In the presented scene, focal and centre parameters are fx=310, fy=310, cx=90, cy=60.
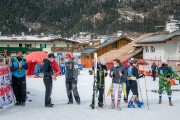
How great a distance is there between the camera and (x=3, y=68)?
31.7 feet

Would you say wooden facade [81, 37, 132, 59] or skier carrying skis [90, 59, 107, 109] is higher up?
wooden facade [81, 37, 132, 59]

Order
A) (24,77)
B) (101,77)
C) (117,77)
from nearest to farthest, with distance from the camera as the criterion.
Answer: (117,77), (101,77), (24,77)

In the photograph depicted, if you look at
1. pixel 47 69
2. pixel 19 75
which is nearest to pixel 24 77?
pixel 19 75

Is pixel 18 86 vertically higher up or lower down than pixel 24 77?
lower down

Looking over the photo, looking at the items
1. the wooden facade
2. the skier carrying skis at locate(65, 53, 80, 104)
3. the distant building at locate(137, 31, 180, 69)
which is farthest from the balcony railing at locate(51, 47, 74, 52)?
the skier carrying skis at locate(65, 53, 80, 104)

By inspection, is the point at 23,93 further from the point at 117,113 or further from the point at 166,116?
the point at 166,116

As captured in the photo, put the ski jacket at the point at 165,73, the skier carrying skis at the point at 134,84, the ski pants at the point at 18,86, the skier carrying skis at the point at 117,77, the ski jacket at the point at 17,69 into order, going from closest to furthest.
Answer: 1. the skier carrying skis at the point at 117,77
2. the ski jacket at the point at 17,69
3. the ski pants at the point at 18,86
4. the skier carrying skis at the point at 134,84
5. the ski jacket at the point at 165,73

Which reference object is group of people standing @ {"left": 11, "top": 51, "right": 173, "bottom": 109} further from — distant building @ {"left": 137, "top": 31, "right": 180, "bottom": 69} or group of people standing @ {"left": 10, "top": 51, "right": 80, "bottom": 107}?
distant building @ {"left": 137, "top": 31, "right": 180, "bottom": 69}

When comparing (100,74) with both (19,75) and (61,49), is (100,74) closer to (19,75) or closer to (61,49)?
(19,75)

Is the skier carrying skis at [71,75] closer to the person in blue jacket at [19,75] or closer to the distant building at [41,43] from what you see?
the person in blue jacket at [19,75]

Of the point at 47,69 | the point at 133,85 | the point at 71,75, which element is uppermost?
the point at 47,69

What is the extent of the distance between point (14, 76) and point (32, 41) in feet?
215

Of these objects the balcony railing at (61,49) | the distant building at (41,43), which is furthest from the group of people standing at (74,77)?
the distant building at (41,43)

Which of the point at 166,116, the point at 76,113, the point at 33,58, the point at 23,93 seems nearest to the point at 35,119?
the point at 76,113
